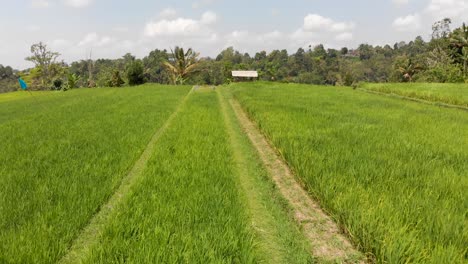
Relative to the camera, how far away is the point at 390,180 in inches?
155

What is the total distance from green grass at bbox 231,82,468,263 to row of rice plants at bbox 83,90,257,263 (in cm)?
116

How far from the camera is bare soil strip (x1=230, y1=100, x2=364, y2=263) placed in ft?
9.43

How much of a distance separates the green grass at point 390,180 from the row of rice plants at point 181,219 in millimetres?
1164

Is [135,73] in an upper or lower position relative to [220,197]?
upper

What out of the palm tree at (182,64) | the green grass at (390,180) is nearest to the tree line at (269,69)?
the palm tree at (182,64)

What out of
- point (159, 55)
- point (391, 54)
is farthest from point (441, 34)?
point (159, 55)

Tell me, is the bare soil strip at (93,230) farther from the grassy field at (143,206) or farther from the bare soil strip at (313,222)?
the bare soil strip at (313,222)

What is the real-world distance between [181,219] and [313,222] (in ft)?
5.32

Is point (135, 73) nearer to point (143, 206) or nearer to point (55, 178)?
point (55, 178)

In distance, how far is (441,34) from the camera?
57906 millimetres

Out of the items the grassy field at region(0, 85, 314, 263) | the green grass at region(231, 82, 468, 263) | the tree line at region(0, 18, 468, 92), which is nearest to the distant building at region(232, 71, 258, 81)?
the tree line at region(0, 18, 468, 92)

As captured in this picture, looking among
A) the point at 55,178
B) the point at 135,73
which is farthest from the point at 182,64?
the point at 55,178

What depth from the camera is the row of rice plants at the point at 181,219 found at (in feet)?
8.17

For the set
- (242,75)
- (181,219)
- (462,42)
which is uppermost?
(462,42)
